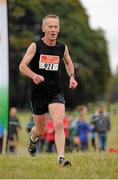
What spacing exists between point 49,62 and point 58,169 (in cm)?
164

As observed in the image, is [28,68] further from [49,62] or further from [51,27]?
[51,27]

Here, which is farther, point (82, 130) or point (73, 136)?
point (73, 136)

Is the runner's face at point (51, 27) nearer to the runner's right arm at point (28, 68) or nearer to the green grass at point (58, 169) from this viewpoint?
the runner's right arm at point (28, 68)

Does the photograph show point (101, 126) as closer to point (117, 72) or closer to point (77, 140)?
point (77, 140)

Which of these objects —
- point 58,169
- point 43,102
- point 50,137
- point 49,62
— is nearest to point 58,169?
point 58,169

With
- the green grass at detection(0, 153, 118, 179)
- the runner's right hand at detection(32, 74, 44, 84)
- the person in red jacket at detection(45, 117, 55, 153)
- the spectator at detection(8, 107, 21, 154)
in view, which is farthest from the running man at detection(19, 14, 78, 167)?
the spectator at detection(8, 107, 21, 154)

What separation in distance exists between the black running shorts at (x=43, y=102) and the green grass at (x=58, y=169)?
88 cm

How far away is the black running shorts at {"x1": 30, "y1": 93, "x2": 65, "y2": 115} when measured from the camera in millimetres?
9859

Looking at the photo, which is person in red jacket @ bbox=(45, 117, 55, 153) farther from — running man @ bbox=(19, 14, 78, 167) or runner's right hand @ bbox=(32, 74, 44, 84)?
runner's right hand @ bbox=(32, 74, 44, 84)

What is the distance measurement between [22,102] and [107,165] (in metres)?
54.5

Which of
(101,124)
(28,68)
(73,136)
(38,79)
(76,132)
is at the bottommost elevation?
(73,136)

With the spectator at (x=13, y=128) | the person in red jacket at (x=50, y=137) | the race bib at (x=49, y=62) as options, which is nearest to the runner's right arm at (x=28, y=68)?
the race bib at (x=49, y=62)

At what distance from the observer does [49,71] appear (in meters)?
9.84

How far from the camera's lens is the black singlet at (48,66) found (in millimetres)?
9797
